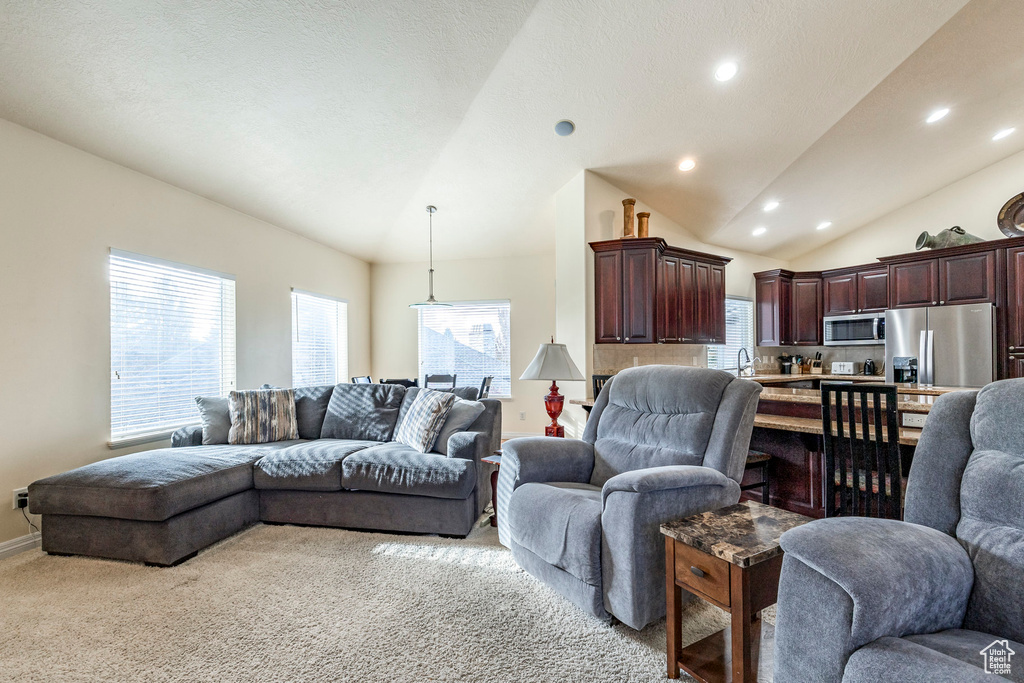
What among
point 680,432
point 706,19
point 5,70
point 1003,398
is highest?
point 706,19

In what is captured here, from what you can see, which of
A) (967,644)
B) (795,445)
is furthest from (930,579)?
(795,445)

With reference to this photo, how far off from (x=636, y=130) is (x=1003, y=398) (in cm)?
328

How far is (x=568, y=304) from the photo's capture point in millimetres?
4836

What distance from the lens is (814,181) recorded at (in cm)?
511

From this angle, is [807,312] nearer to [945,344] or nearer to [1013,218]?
[945,344]

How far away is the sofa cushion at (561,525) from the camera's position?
197cm

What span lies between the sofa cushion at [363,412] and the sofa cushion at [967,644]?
3341 mm

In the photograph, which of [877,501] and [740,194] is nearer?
[877,501]

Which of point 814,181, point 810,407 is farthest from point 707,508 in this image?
point 814,181

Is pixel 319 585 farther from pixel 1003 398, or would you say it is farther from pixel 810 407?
pixel 810 407

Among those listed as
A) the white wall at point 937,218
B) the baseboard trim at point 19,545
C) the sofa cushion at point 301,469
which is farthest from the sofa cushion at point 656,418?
the white wall at point 937,218

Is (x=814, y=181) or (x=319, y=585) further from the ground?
(x=814, y=181)

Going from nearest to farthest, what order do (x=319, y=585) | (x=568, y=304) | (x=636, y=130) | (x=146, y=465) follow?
(x=319, y=585) < (x=146, y=465) < (x=636, y=130) < (x=568, y=304)

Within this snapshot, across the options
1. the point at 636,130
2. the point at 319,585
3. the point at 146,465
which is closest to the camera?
the point at 319,585
